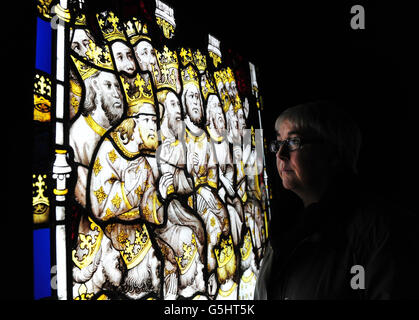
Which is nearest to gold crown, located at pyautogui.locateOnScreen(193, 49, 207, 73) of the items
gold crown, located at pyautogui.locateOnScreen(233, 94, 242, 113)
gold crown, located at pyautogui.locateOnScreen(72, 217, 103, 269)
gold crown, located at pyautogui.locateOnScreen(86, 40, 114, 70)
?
gold crown, located at pyautogui.locateOnScreen(233, 94, 242, 113)

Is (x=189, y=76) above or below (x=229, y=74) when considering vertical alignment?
below

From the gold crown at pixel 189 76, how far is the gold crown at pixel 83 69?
1.94ft

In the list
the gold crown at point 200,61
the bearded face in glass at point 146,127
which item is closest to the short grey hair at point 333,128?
the bearded face in glass at point 146,127

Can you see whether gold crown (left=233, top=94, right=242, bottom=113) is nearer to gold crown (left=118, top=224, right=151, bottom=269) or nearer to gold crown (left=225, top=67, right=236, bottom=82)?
gold crown (left=225, top=67, right=236, bottom=82)

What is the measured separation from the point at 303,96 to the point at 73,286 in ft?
7.29

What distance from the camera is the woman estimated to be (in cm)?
83

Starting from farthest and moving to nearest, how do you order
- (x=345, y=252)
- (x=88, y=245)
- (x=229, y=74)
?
(x=229, y=74)
(x=88, y=245)
(x=345, y=252)

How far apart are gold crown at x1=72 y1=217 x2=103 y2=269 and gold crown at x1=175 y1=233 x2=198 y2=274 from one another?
429mm

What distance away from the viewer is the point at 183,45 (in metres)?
1.78

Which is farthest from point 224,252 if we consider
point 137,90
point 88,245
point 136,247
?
point 137,90

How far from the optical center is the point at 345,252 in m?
0.92

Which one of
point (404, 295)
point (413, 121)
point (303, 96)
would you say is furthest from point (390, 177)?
point (404, 295)

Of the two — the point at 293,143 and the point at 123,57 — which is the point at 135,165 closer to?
the point at 123,57

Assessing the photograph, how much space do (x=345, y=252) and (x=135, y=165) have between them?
0.85m
